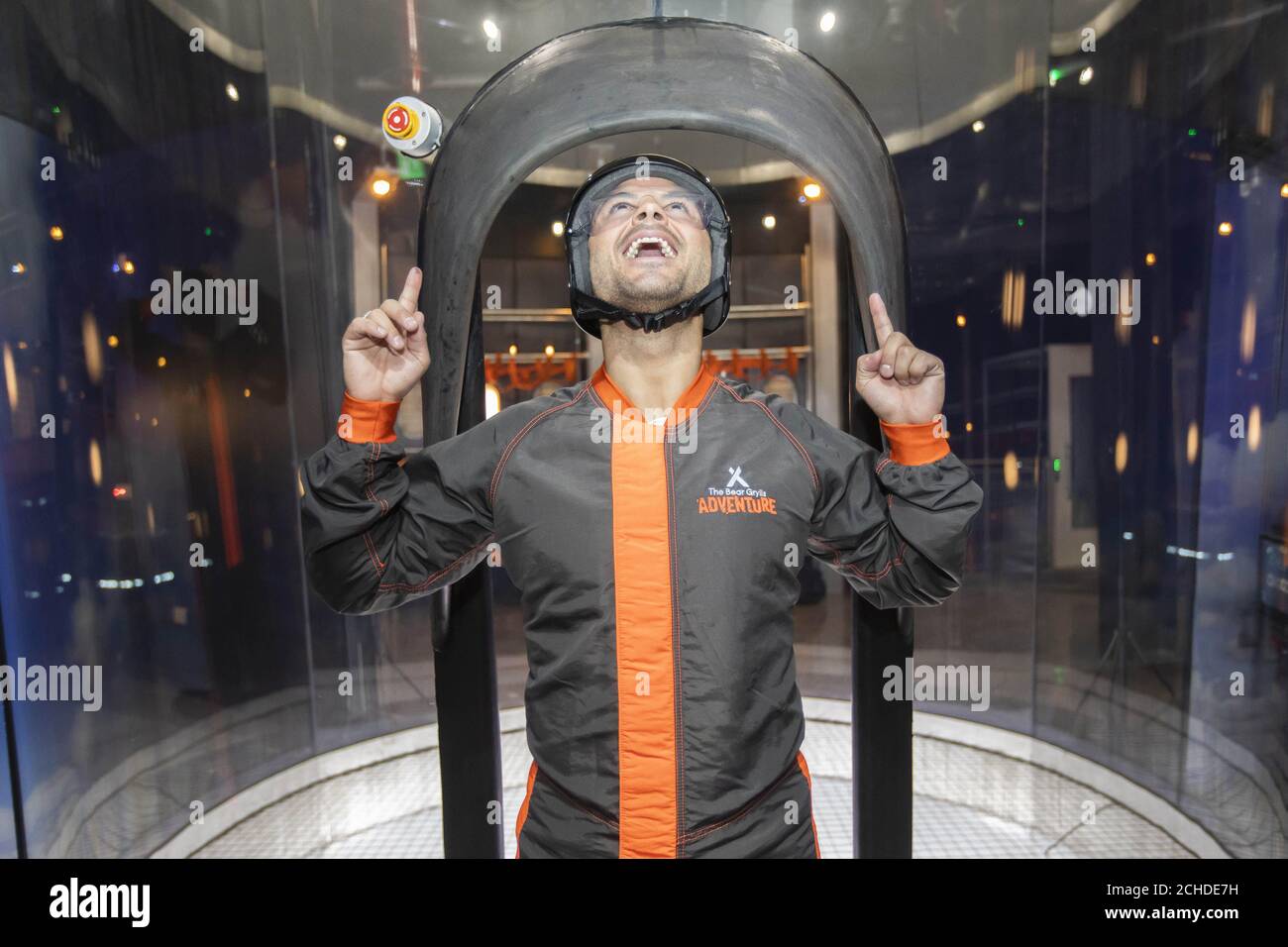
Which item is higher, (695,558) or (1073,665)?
(695,558)

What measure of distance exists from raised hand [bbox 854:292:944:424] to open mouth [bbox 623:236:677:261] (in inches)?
16.7

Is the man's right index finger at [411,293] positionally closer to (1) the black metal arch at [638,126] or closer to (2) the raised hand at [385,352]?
(2) the raised hand at [385,352]

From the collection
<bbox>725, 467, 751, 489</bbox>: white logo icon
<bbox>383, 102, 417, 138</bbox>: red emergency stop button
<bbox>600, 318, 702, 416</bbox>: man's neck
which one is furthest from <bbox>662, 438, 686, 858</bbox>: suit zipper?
<bbox>383, 102, 417, 138</bbox>: red emergency stop button

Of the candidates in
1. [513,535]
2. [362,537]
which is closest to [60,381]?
[362,537]

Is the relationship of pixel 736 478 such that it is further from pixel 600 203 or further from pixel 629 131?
pixel 629 131

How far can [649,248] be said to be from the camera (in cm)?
142

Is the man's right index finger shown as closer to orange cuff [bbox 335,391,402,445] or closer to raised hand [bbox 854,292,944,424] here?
orange cuff [bbox 335,391,402,445]

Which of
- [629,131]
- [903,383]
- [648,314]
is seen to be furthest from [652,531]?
[629,131]

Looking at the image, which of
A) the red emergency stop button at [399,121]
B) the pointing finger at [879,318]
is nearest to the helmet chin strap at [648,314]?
the pointing finger at [879,318]

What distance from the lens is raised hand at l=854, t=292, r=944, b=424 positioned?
1.32 metres

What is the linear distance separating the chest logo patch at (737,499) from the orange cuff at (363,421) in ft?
1.95

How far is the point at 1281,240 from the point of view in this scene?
220cm
